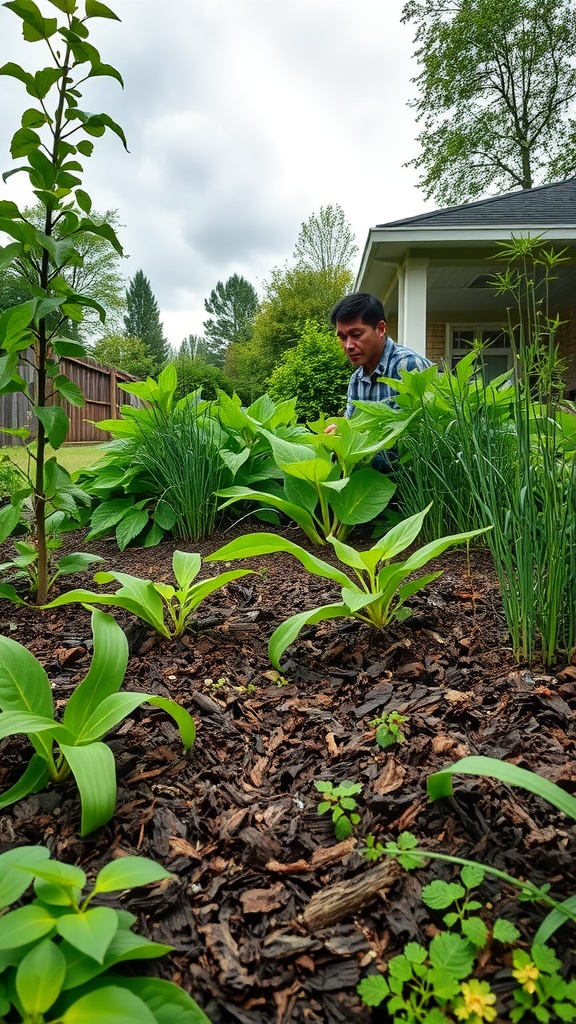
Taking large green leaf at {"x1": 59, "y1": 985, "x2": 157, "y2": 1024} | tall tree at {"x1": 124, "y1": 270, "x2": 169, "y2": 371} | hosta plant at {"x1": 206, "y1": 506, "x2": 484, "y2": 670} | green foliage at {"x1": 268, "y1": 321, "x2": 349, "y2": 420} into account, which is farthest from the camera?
tall tree at {"x1": 124, "y1": 270, "x2": 169, "y2": 371}

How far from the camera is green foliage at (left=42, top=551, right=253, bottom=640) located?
1351mm

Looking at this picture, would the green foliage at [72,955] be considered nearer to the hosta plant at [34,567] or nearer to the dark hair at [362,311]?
the hosta plant at [34,567]

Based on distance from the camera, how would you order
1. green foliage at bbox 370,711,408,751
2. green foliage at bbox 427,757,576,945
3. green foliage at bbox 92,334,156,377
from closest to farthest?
green foliage at bbox 427,757,576,945
green foliage at bbox 370,711,408,751
green foliage at bbox 92,334,156,377

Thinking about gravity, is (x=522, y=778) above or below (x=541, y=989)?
above

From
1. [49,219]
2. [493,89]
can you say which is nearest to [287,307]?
[493,89]

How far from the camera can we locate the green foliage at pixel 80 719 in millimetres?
829

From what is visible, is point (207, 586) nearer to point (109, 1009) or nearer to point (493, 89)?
point (109, 1009)

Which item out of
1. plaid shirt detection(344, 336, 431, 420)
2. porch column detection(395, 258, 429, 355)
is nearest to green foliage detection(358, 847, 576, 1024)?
plaid shirt detection(344, 336, 431, 420)

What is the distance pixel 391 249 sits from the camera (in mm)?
6527

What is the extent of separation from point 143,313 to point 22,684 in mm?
57643

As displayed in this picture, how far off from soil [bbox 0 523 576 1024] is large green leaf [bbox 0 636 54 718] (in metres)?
0.14

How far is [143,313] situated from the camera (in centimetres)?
5384

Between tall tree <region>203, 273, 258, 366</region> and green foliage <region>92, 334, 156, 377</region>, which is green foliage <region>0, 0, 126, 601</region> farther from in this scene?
tall tree <region>203, 273, 258, 366</region>

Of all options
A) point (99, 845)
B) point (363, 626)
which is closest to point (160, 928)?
point (99, 845)
